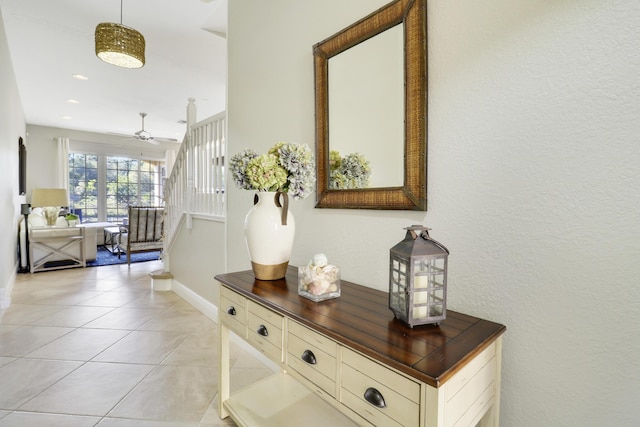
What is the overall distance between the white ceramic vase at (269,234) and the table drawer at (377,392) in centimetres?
62

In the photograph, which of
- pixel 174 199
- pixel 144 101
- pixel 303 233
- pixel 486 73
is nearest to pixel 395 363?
pixel 486 73

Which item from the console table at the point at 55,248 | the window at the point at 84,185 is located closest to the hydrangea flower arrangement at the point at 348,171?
the console table at the point at 55,248

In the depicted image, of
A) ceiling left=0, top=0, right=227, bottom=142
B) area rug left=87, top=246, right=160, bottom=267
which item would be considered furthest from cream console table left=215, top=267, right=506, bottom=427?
area rug left=87, top=246, right=160, bottom=267

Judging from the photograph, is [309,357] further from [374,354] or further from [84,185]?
[84,185]

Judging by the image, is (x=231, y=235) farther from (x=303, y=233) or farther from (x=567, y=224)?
(x=567, y=224)

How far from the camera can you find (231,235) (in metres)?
2.40

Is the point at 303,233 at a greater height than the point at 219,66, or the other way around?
the point at 219,66

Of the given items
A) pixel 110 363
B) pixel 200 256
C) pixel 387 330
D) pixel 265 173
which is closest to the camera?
pixel 387 330

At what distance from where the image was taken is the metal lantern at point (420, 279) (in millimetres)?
903

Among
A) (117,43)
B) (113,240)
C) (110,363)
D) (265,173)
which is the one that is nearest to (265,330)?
(265,173)

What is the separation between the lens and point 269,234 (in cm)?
140

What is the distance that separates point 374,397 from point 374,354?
129mm

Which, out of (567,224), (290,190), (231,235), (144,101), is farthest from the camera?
(144,101)

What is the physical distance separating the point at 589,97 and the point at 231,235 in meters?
2.17
